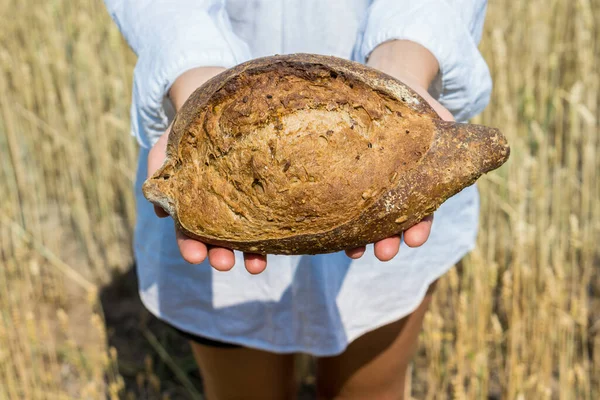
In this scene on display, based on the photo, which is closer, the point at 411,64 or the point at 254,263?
the point at 254,263

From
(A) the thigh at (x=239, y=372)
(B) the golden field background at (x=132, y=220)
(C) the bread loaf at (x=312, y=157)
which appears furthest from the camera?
(B) the golden field background at (x=132, y=220)

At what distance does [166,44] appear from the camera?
1301 millimetres

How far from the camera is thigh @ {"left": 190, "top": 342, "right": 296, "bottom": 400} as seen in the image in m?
1.56

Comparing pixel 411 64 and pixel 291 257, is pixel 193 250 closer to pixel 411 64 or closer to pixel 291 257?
pixel 291 257

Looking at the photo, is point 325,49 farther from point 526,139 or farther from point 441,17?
point 526,139

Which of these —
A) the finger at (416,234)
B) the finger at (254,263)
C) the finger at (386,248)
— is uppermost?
the finger at (416,234)

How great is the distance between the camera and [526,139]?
8.12 feet

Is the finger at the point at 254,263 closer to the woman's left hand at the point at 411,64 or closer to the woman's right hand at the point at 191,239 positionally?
the woman's right hand at the point at 191,239

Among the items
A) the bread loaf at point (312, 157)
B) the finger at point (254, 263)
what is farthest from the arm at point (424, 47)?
the finger at point (254, 263)

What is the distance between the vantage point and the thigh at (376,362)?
62.4 inches

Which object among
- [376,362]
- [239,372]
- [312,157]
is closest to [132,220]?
[239,372]

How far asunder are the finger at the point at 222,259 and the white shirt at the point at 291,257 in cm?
30

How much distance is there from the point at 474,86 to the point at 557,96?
1.33 metres

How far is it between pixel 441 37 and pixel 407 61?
84 mm
